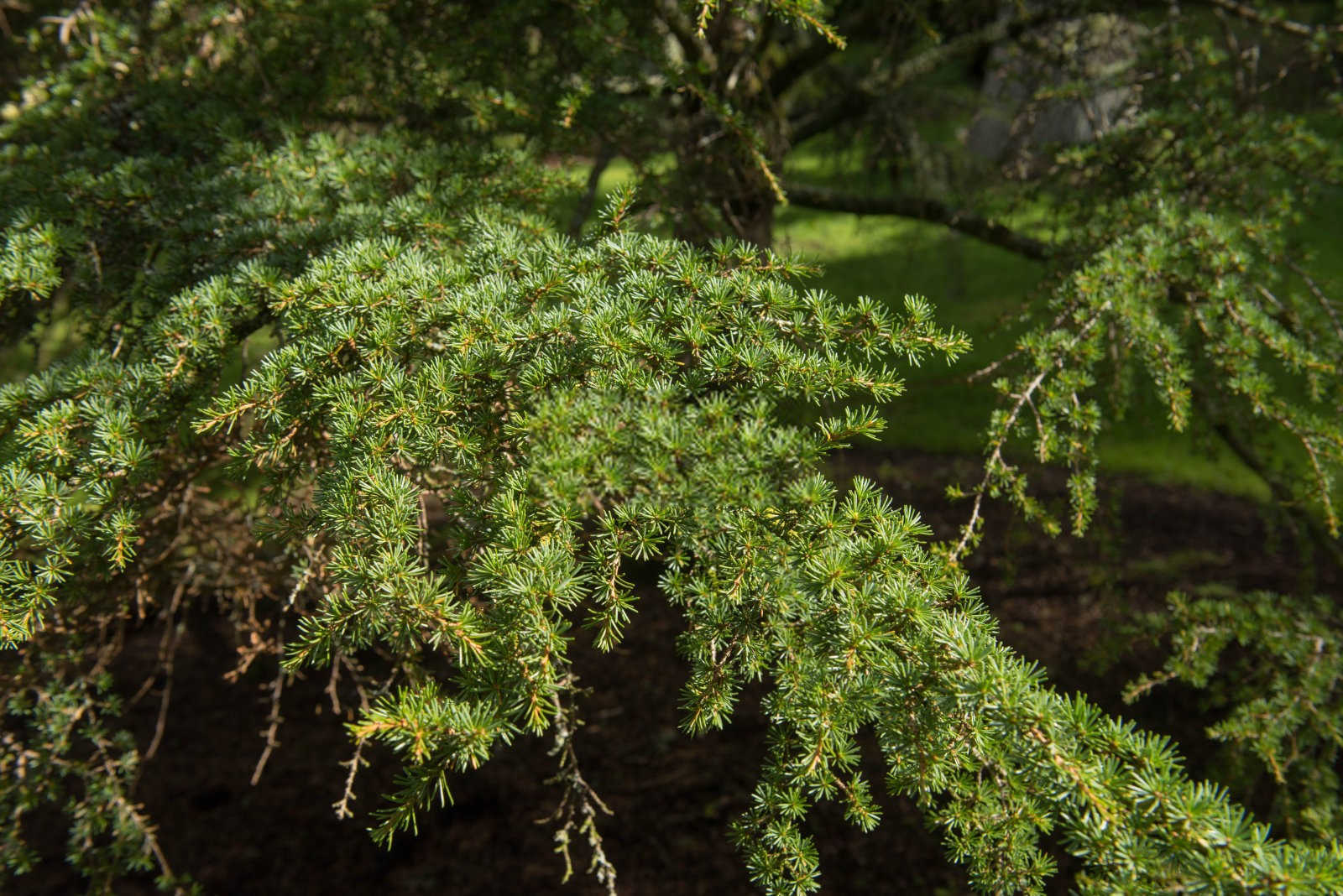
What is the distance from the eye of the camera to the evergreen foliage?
1305 millimetres

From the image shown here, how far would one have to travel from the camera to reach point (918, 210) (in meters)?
3.70

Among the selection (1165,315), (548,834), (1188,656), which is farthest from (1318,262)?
(548,834)

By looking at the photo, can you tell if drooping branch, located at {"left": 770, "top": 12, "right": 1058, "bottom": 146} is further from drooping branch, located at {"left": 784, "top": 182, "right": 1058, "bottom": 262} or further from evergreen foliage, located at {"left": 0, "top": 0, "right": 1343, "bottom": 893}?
evergreen foliage, located at {"left": 0, "top": 0, "right": 1343, "bottom": 893}

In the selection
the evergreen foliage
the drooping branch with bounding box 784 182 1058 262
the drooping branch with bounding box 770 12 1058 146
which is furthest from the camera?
the drooping branch with bounding box 770 12 1058 146

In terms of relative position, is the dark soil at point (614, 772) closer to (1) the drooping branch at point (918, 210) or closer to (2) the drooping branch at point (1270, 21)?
(1) the drooping branch at point (918, 210)

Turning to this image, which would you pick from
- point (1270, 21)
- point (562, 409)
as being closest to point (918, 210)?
point (1270, 21)

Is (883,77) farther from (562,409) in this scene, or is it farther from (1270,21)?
(562,409)

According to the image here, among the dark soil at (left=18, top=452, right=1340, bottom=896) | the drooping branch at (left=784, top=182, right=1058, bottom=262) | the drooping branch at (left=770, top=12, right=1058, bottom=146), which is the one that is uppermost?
the drooping branch at (left=770, top=12, right=1058, bottom=146)

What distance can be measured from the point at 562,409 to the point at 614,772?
323 centimetres

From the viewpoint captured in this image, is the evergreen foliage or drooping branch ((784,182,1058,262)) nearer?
the evergreen foliage

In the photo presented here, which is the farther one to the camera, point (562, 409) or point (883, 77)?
point (883, 77)

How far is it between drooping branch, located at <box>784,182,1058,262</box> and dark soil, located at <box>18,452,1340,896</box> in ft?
3.56

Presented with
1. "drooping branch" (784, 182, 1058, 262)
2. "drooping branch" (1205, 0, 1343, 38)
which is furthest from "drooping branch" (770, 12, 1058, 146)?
"drooping branch" (1205, 0, 1343, 38)

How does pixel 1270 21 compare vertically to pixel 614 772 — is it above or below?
above
